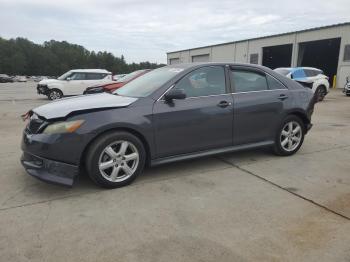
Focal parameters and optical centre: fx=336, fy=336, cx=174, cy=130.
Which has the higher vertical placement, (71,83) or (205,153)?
(71,83)

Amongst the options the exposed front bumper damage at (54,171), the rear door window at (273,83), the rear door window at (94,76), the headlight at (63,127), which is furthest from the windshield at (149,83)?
the rear door window at (94,76)

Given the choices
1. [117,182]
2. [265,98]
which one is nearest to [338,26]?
[265,98]

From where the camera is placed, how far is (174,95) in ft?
14.1

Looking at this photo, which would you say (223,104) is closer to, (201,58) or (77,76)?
(77,76)

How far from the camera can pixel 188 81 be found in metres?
4.66

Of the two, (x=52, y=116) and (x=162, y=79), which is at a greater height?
(x=162, y=79)

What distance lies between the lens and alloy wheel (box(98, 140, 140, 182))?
4027mm

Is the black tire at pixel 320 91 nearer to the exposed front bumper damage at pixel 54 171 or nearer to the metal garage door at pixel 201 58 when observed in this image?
the exposed front bumper damage at pixel 54 171

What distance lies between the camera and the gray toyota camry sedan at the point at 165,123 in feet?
12.8

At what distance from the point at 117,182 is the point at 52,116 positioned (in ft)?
3.62

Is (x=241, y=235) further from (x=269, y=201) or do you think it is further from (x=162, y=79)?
(x=162, y=79)

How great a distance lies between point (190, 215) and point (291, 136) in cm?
286

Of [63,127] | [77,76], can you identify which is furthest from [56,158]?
[77,76]

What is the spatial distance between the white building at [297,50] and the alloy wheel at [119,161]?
23892mm
